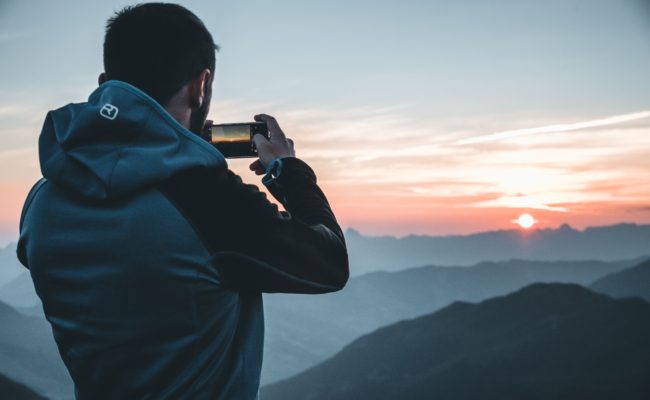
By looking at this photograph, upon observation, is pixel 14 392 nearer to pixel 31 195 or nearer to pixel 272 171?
pixel 31 195

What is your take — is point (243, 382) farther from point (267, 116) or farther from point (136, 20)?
point (136, 20)

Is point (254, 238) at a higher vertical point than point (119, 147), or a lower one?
lower

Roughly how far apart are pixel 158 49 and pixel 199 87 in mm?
157

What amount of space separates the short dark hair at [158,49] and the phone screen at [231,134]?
388 millimetres

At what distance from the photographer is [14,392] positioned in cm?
6216

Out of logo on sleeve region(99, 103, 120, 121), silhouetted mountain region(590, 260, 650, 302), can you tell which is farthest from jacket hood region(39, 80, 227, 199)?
silhouetted mountain region(590, 260, 650, 302)

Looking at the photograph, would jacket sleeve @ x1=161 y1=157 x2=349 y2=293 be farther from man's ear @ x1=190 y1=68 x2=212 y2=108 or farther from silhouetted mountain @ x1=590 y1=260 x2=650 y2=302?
silhouetted mountain @ x1=590 y1=260 x2=650 y2=302

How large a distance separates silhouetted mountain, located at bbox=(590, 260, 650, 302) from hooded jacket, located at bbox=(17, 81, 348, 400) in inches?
7706

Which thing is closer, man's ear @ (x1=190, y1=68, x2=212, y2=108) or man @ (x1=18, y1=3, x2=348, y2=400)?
man @ (x1=18, y1=3, x2=348, y2=400)

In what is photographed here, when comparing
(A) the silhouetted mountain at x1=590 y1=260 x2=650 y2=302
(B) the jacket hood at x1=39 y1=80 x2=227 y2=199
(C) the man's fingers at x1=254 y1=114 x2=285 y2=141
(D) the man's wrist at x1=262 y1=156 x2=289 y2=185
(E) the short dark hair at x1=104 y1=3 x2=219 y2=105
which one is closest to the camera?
(B) the jacket hood at x1=39 y1=80 x2=227 y2=199

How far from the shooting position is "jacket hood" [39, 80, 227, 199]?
1.61 m

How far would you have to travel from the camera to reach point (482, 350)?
9388 centimetres

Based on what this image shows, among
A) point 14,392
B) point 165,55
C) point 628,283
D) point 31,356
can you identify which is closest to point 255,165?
point 165,55

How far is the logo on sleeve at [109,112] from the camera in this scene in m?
1.62
